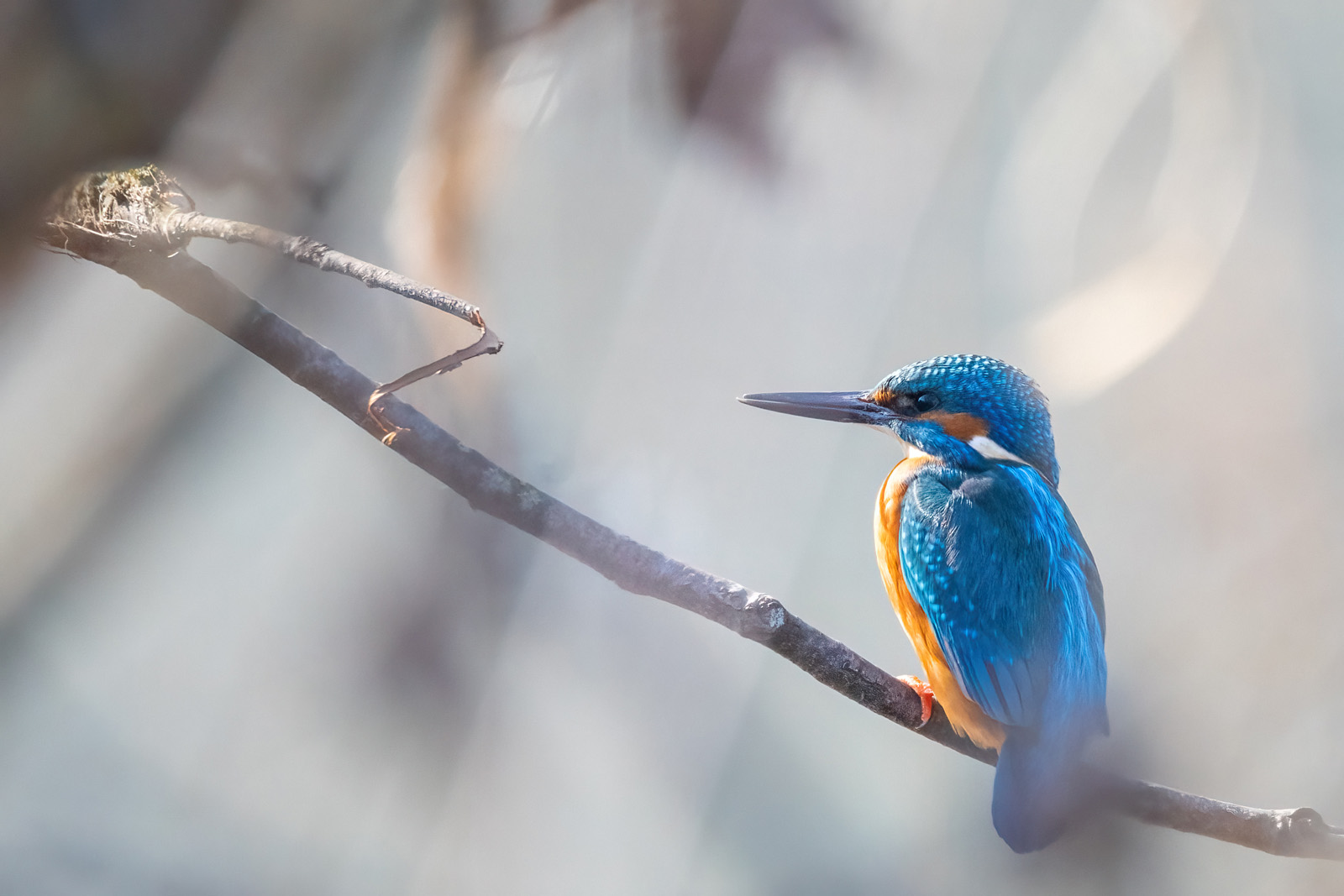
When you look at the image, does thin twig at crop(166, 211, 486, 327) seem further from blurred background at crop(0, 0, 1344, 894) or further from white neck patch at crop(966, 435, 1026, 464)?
white neck patch at crop(966, 435, 1026, 464)

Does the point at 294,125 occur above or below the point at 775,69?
below

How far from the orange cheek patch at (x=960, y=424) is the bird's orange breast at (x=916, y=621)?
42 mm

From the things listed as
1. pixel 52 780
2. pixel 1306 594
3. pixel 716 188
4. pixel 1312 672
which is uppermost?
pixel 716 188

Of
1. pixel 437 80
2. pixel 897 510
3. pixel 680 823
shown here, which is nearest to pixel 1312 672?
pixel 897 510

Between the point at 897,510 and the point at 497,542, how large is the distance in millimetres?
427

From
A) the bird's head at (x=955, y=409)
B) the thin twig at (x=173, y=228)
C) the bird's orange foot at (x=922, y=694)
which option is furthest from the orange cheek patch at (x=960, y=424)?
the thin twig at (x=173, y=228)

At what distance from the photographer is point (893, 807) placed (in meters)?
1.07

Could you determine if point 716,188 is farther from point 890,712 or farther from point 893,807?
point 893,807

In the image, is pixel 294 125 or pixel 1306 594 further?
pixel 1306 594

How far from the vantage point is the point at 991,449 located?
0.89m

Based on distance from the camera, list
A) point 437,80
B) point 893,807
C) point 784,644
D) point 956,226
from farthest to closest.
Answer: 1. point 956,226
2. point 893,807
3. point 437,80
4. point 784,644

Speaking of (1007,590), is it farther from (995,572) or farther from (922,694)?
(922,694)

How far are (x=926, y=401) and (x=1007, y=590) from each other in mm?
225

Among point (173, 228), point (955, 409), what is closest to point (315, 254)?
point (173, 228)
